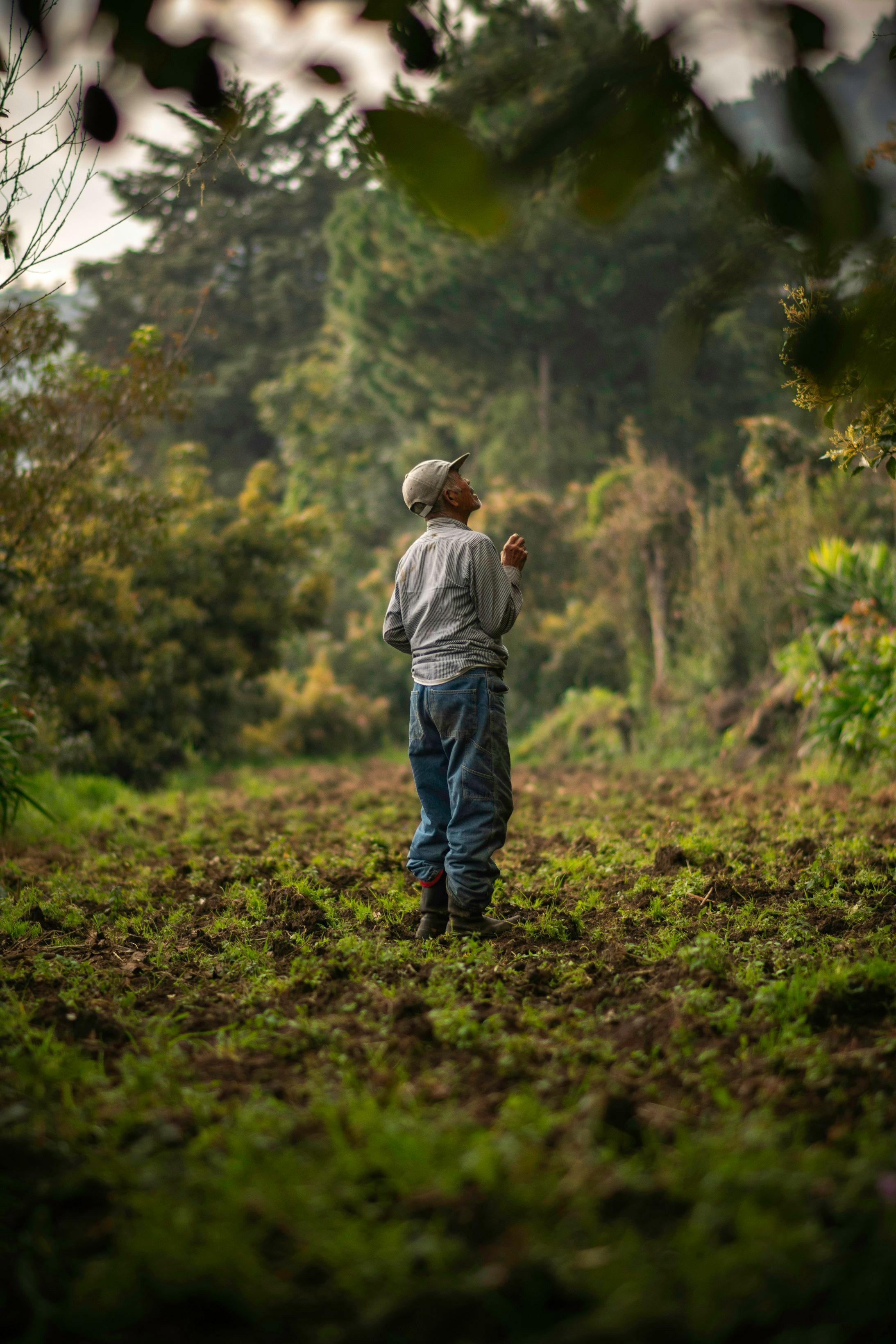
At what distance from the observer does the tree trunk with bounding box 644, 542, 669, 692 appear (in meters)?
13.8

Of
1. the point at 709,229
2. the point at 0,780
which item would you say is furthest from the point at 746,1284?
the point at 0,780

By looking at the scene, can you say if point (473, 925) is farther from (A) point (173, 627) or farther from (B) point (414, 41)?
(A) point (173, 627)

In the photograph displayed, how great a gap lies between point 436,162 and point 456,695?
129 inches

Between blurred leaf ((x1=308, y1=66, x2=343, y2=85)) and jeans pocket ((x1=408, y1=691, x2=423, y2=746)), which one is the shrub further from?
blurred leaf ((x1=308, y1=66, x2=343, y2=85))

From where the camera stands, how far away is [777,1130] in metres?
2.32

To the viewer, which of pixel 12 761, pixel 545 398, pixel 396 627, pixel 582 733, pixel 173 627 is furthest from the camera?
pixel 545 398

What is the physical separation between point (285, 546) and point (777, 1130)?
11849 mm

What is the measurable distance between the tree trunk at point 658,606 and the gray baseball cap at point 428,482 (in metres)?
9.25

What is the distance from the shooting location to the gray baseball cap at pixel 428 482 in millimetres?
4621

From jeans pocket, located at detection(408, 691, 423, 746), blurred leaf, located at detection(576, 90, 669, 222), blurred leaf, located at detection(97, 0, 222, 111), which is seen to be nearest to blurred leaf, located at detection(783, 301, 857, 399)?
blurred leaf, located at detection(576, 90, 669, 222)

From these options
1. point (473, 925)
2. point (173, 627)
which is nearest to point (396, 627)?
point (473, 925)

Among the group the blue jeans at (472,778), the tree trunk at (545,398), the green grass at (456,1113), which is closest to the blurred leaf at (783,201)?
the green grass at (456,1113)

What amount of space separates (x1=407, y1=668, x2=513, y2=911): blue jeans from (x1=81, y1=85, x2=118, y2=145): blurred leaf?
3.07 m

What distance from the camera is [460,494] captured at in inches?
185
